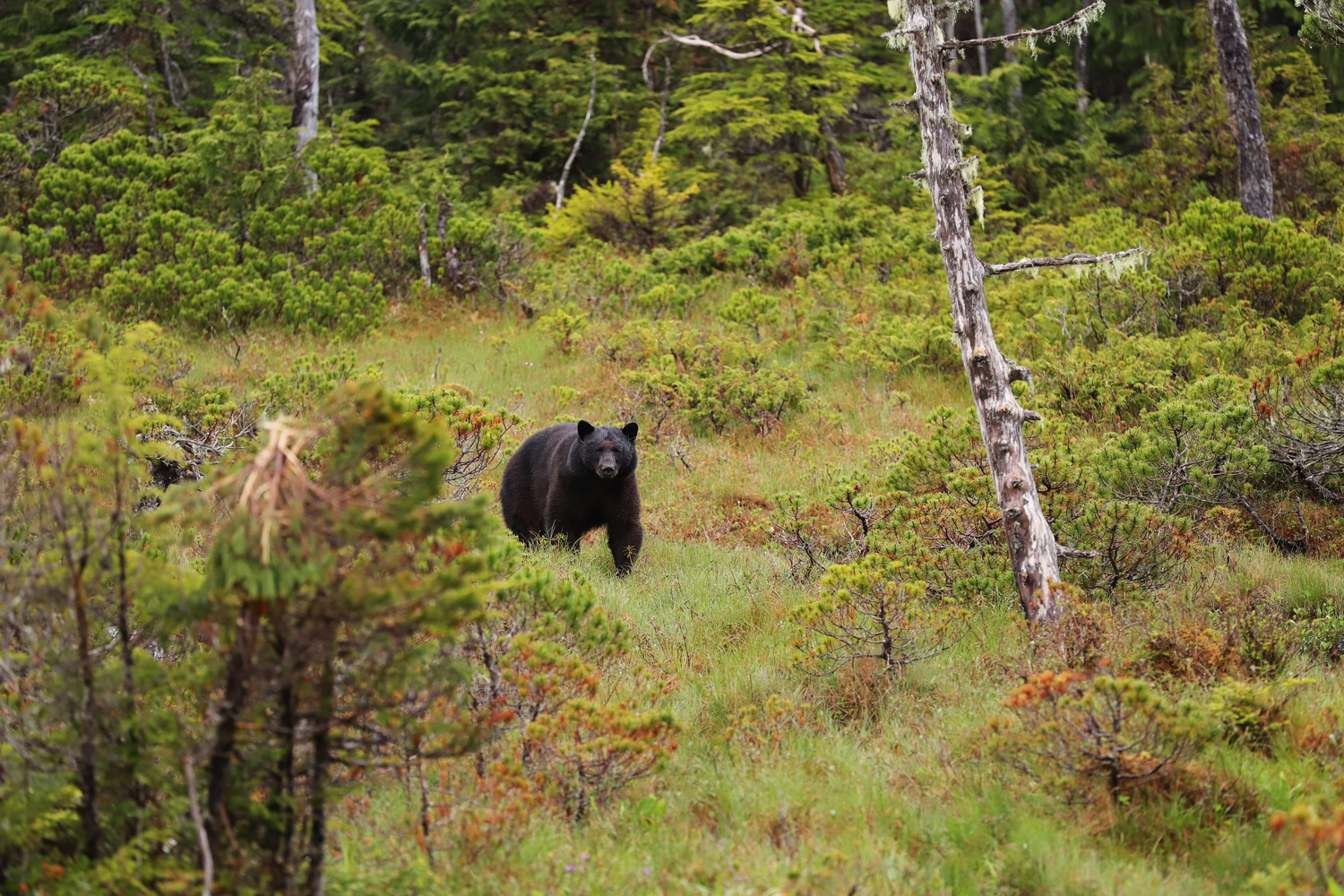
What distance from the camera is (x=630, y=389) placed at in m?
11.1

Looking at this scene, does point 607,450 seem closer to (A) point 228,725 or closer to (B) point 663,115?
(A) point 228,725

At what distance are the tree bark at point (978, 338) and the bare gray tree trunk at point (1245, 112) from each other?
984 cm

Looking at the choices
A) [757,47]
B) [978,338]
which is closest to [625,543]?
[978,338]

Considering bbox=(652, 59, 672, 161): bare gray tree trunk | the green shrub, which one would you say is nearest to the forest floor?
the green shrub

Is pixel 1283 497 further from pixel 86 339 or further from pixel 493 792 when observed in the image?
pixel 86 339

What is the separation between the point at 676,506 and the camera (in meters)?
9.17

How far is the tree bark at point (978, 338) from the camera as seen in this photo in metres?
5.76

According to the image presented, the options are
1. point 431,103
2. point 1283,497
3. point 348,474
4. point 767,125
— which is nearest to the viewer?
point 348,474

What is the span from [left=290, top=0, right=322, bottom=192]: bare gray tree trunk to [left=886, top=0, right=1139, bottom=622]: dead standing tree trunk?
12.9 metres

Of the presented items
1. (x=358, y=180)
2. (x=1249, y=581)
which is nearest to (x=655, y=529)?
(x=1249, y=581)

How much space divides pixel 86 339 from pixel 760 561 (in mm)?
7368

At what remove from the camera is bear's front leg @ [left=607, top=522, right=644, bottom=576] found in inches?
309

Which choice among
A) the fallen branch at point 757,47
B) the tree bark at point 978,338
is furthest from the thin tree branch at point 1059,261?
the fallen branch at point 757,47

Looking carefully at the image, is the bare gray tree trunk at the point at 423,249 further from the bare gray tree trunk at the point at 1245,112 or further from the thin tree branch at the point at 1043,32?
the bare gray tree trunk at the point at 1245,112
